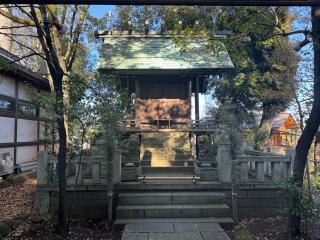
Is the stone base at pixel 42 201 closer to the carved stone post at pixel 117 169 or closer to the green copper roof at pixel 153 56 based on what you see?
the carved stone post at pixel 117 169

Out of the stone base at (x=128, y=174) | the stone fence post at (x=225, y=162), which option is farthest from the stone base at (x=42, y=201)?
the stone fence post at (x=225, y=162)

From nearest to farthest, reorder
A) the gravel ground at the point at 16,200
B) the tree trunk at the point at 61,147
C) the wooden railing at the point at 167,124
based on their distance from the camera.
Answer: the tree trunk at the point at 61,147 → the gravel ground at the point at 16,200 → the wooden railing at the point at 167,124

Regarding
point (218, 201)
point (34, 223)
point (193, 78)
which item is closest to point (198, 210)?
point (218, 201)

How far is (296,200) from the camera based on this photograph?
6.76m

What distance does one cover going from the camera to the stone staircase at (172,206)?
8.41m

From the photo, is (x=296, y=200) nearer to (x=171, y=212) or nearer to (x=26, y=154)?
(x=171, y=212)

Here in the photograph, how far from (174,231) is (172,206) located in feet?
4.48

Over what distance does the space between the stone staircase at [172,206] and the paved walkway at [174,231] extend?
418 millimetres

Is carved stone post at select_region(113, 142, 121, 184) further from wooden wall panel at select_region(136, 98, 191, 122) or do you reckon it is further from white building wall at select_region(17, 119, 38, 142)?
white building wall at select_region(17, 119, 38, 142)

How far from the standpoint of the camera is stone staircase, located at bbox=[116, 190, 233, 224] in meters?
8.41

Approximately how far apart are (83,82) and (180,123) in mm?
7460

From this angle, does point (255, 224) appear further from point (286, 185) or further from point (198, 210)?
point (286, 185)

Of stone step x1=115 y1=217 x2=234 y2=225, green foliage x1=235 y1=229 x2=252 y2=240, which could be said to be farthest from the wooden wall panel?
green foliage x1=235 y1=229 x2=252 y2=240

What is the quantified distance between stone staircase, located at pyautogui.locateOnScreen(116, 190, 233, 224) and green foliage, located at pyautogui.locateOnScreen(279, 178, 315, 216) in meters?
1.78
